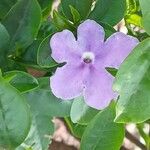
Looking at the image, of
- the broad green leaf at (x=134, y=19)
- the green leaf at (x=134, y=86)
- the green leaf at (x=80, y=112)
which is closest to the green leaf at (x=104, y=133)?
the green leaf at (x=80, y=112)

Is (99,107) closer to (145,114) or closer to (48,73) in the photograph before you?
(145,114)

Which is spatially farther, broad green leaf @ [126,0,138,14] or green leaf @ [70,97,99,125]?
broad green leaf @ [126,0,138,14]

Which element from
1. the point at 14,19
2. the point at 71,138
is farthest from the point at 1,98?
the point at 71,138

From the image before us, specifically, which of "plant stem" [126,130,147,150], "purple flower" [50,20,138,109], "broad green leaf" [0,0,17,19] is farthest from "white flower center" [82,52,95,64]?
"plant stem" [126,130,147,150]

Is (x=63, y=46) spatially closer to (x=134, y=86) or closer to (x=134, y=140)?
(x=134, y=86)

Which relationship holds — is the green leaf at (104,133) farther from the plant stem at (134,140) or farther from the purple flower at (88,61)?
the plant stem at (134,140)

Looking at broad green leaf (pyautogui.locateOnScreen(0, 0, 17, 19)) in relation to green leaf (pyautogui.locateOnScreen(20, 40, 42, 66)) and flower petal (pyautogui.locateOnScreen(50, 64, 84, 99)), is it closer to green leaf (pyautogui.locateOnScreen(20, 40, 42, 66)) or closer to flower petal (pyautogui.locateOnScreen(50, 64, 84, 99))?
green leaf (pyautogui.locateOnScreen(20, 40, 42, 66))

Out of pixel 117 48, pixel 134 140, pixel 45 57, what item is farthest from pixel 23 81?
pixel 134 140
